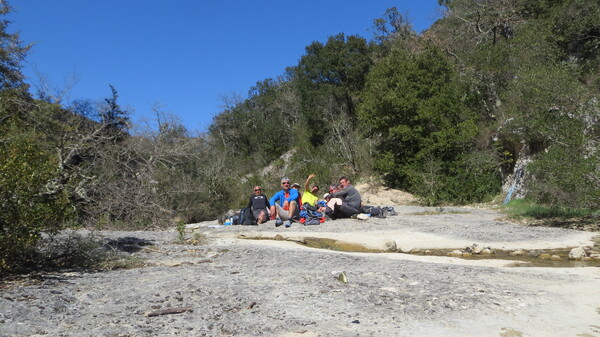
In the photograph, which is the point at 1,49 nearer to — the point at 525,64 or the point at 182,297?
the point at 182,297

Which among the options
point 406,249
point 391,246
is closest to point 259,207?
point 391,246

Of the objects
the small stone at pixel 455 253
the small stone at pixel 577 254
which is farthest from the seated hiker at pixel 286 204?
the small stone at pixel 577 254

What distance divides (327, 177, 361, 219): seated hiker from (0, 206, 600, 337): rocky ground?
18.0 ft

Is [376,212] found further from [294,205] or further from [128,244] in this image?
[128,244]

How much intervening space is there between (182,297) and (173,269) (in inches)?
70.6

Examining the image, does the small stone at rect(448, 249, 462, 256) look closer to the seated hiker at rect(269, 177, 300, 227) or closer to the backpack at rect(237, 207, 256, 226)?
the seated hiker at rect(269, 177, 300, 227)

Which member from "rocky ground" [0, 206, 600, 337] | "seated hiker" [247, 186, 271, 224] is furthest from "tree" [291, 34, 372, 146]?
"rocky ground" [0, 206, 600, 337]

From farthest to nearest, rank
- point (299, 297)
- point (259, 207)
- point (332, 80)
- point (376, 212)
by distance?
point (332, 80)
point (376, 212)
point (259, 207)
point (299, 297)

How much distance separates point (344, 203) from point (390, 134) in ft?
39.1

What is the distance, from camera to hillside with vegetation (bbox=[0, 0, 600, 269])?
9.31m

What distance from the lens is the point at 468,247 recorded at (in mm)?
9766

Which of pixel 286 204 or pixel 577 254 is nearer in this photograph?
pixel 577 254

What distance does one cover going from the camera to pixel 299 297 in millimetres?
5070

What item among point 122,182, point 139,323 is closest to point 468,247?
point 139,323
